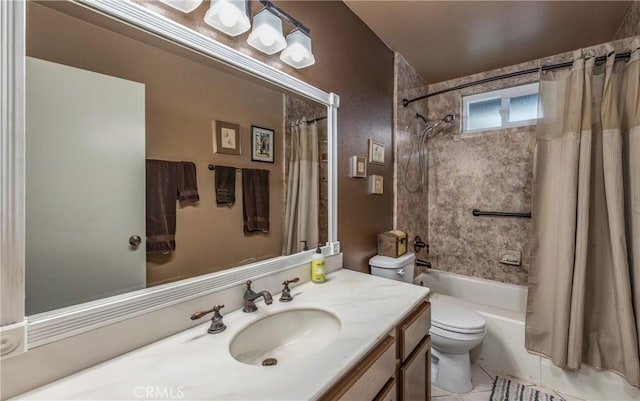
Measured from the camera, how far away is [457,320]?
1.65 meters

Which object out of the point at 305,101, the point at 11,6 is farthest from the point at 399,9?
the point at 11,6

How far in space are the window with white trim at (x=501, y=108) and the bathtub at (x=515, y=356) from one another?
1.48 meters

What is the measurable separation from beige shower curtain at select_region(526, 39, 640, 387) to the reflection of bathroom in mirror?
184 cm

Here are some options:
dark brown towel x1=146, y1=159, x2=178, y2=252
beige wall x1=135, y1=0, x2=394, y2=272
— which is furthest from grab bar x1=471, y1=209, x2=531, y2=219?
dark brown towel x1=146, y1=159, x2=178, y2=252

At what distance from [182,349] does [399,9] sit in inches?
83.0

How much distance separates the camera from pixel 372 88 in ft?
6.30

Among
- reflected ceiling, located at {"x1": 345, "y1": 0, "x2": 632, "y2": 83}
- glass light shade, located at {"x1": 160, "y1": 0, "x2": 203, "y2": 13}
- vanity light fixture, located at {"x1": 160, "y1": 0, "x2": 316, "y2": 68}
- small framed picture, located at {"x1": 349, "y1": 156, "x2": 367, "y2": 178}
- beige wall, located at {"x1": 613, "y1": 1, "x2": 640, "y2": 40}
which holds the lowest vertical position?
small framed picture, located at {"x1": 349, "y1": 156, "x2": 367, "y2": 178}

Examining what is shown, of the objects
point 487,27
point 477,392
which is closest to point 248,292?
point 477,392

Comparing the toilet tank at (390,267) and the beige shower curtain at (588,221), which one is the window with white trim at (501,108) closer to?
the beige shower curtain at (588,221)

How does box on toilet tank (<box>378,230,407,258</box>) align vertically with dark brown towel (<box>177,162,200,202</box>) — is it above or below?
below

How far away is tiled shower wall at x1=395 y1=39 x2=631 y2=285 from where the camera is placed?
2330 mm

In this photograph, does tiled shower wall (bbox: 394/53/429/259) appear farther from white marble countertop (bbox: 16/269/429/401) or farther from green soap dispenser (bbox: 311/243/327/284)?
white marble countertop (bbox: 16/269/429/401)

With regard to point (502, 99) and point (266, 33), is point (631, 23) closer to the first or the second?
point (502, 99)

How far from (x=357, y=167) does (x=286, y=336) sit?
1.08 m
